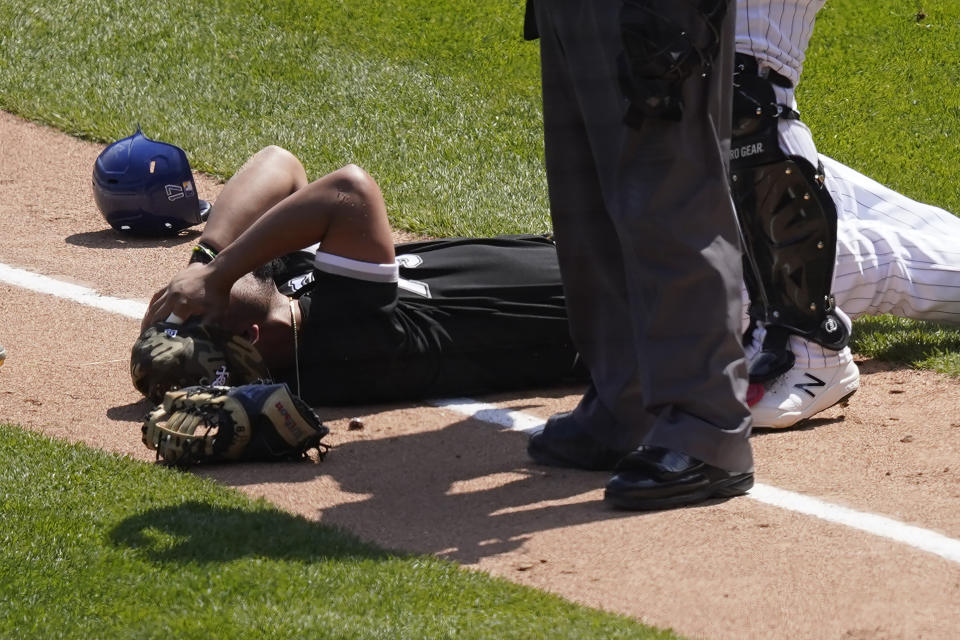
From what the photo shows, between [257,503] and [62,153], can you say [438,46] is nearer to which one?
[62,153]

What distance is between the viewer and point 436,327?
4848mm

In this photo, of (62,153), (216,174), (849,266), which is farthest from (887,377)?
(62,153)

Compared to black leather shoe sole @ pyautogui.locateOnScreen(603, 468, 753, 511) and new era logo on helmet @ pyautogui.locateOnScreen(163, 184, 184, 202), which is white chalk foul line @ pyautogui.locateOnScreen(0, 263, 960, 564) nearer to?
black leather shoe sole @ pyautogui.locateOnScreen(603, 468, 753, 511)

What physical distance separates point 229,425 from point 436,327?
891 millimetres

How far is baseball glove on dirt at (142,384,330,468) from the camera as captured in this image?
4.24 m

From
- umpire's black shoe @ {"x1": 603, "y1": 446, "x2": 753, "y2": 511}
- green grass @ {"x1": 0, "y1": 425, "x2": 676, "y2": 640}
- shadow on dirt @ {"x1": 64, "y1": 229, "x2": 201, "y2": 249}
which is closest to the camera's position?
green grass @ {"x1": 0, "y1": 425, "x2": 676, "y2": 640}

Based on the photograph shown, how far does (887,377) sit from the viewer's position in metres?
5.11

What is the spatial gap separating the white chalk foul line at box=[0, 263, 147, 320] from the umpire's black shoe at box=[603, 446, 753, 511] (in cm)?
274

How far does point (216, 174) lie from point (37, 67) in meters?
2.37

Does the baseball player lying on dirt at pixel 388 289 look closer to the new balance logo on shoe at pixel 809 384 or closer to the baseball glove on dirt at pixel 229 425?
the new balance logo on shoe at pixel 809 384

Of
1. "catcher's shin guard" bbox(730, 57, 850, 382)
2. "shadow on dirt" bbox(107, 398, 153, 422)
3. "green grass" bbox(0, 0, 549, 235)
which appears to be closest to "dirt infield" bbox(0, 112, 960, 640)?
"shadow on dirt" bbox(107, 398, 153, 422)

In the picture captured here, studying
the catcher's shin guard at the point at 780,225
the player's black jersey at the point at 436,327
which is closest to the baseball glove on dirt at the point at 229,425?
the player's black jersey at the point at 436,327

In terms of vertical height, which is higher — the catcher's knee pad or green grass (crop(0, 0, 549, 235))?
the catcher's knee pad

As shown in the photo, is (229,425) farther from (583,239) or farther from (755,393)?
(755,393)
